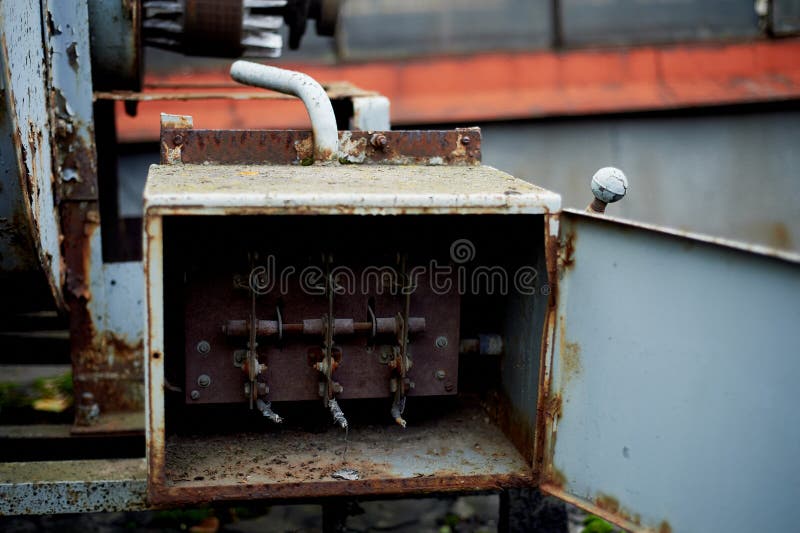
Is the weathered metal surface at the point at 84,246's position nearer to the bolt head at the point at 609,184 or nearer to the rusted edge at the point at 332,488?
the rusted edge at the point at 332,488

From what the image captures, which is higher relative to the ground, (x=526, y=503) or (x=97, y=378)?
(x=97, y=378)

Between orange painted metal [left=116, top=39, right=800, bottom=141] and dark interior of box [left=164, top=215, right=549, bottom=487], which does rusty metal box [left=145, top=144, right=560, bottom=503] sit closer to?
dark interior of box [left=164, top=215, right=549, bottom=487]

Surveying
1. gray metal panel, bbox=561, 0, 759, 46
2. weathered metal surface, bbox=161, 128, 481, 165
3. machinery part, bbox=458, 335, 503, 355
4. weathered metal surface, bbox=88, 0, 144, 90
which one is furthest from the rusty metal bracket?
gray metal panel, bbox=561, 0, 759, 46

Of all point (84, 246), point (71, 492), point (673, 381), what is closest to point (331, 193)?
point (673, 381)

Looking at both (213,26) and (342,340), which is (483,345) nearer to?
(342,340)

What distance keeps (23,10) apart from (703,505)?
51.3 inches

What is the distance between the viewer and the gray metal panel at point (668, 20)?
412 centimetres

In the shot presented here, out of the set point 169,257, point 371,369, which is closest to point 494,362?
point 371,369

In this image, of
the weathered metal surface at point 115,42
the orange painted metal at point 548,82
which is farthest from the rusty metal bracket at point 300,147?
the orange painted metal at point 548,82

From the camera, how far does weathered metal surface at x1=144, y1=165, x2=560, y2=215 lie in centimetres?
124

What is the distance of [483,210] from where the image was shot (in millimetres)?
1318

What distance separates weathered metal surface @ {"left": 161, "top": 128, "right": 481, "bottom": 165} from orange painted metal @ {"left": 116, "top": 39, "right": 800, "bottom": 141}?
1965mm

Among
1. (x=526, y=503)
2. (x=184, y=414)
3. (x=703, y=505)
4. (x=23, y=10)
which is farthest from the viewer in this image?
(x=526, y=503)

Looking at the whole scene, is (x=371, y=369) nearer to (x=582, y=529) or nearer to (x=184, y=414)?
(x=184, y=414)
